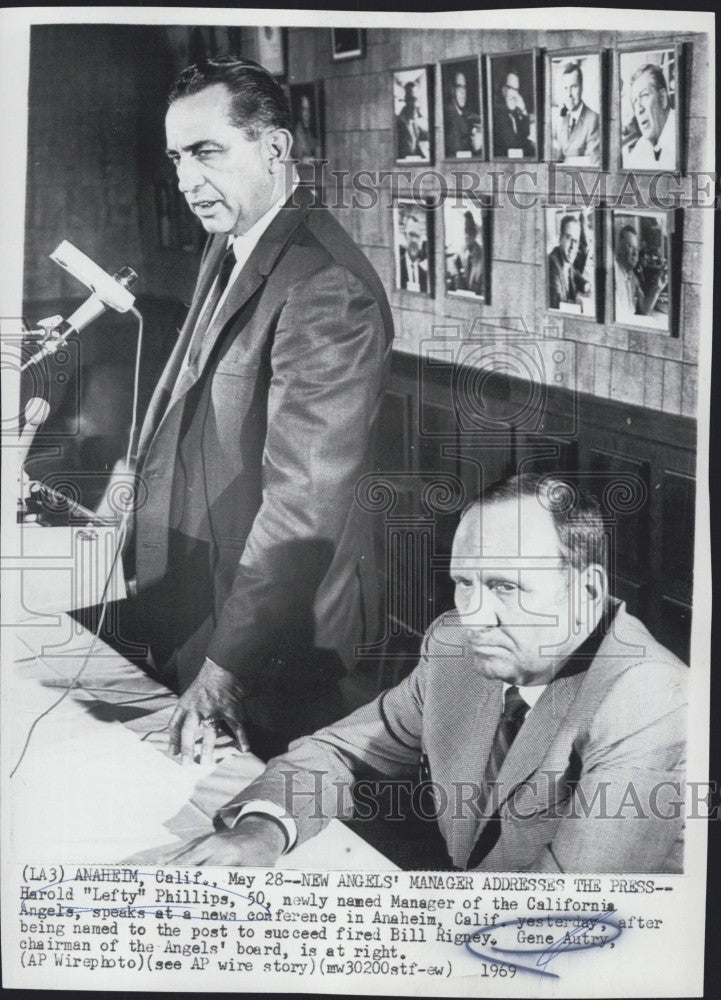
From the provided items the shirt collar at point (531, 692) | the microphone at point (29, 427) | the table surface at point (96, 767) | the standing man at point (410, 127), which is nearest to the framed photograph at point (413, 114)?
the standing man at point (410, 127)

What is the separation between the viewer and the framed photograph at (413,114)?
2611 mm

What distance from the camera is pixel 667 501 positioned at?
264cm

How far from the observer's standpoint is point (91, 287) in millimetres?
2699

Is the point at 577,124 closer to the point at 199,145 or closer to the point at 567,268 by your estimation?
the point at 567,268

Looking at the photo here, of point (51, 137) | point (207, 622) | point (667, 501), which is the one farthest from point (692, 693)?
point (51, 137)

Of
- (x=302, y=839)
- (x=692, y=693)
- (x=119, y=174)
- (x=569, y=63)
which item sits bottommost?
(x=302, y=839)

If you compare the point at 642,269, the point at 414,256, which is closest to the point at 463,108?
the point at 414,256

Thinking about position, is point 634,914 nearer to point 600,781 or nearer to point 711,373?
point 600,781

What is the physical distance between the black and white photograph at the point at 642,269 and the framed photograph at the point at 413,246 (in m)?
0.45

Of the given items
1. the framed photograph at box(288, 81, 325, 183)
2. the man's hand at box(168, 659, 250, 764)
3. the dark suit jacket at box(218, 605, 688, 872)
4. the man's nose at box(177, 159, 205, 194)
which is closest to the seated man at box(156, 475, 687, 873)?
the dark suit jacket at box(218, 605, 688, 872)

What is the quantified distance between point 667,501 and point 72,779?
5.47 ft

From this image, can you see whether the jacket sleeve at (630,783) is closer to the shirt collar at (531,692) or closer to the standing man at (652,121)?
the shirt collar at (531,692)

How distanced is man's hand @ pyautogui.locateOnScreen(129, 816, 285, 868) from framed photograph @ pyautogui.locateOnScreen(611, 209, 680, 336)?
1537mm

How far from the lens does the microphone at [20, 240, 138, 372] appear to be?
2691mm
